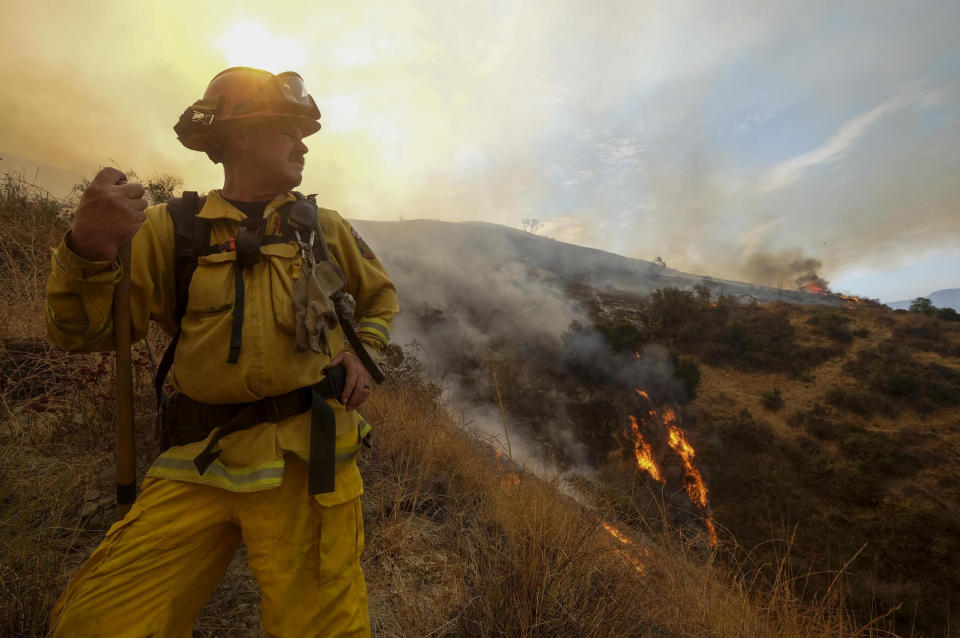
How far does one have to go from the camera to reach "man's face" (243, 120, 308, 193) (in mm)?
1418

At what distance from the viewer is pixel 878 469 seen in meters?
14.2

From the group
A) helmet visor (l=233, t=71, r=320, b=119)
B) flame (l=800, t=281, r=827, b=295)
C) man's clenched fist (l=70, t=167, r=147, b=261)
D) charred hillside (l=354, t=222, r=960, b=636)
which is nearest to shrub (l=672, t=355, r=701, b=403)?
charred hillside (l=354, t=222, r=960, b=636)

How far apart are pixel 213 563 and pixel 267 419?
1.50ft

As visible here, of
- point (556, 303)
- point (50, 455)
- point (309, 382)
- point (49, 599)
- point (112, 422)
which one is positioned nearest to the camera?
point (309, 382)

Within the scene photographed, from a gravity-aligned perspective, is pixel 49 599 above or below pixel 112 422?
below

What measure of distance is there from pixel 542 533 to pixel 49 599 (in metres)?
1.87

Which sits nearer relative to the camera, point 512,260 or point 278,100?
point 278,100

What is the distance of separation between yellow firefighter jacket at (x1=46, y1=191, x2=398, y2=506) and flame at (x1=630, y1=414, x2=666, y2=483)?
1755 cm

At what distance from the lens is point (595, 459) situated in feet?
62.8

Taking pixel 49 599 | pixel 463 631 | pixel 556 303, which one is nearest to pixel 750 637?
pixel 463 631

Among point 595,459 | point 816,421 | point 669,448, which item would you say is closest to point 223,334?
point 669,448

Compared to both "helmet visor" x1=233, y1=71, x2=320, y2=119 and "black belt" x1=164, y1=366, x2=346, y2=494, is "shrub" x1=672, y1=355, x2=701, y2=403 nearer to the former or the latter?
"black belt" x1=164, y1=366, x2=346, y2=494

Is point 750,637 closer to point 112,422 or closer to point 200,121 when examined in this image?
point 200,121

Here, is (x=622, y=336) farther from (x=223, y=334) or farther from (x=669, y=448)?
(x=223, y=334)
